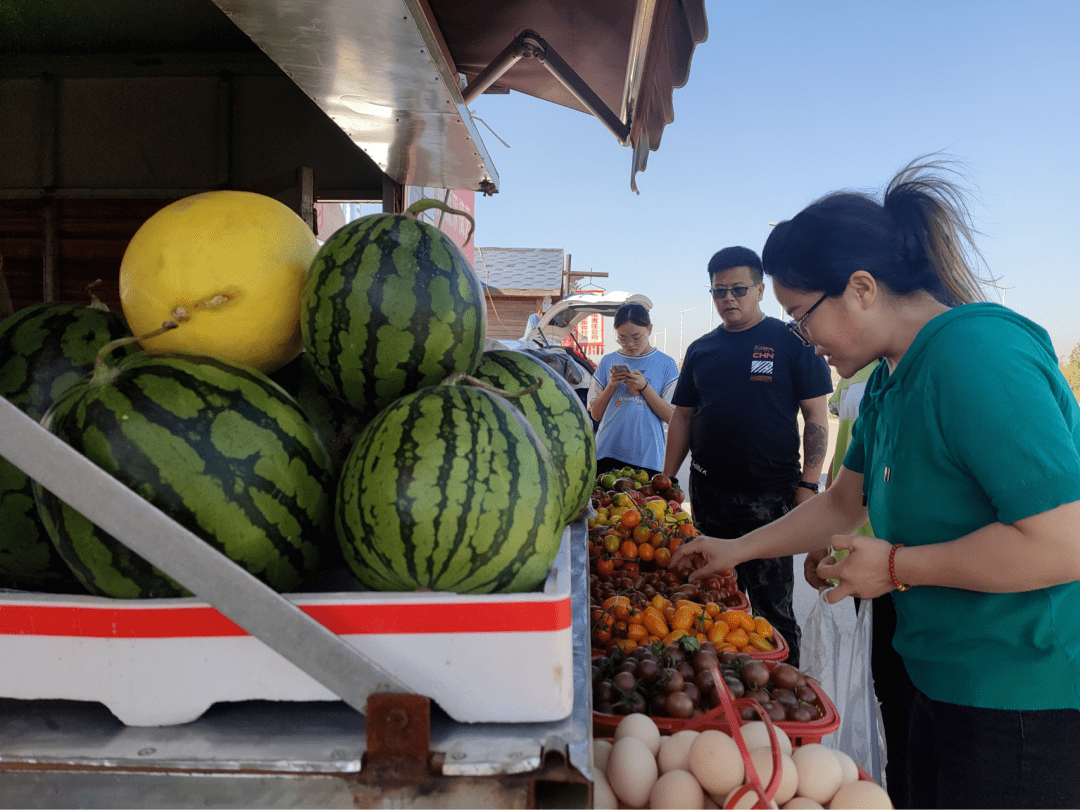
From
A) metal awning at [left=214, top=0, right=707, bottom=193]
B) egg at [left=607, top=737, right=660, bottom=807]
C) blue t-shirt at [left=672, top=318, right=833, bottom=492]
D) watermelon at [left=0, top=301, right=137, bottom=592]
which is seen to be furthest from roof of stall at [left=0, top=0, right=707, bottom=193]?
egg at [left=607, top=737, right=660, bottom=807]

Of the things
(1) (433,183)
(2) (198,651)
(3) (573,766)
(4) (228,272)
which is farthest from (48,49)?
(3) (573,766)

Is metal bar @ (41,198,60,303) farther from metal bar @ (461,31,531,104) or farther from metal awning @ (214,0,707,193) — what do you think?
metal bar @ (461,31,531,104)

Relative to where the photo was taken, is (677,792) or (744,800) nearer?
(744,800)

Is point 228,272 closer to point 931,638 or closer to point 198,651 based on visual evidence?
point 198,651

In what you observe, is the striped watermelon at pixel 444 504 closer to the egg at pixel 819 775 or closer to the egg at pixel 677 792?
the egg at pixel 677 792

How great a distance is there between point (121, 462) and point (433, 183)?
280cm

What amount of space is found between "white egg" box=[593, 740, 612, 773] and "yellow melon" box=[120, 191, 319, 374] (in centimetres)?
118

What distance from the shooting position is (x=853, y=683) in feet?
7.72

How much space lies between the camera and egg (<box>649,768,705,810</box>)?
4.71 ft

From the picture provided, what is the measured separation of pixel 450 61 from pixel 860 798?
10.9 feet

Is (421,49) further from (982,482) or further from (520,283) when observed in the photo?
(520,283)

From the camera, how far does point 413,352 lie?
1133mm

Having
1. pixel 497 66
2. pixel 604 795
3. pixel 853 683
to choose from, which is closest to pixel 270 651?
pixel 604 795

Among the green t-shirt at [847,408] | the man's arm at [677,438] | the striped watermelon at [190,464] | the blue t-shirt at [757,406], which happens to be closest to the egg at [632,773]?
the striped watermelon at [190,464]
